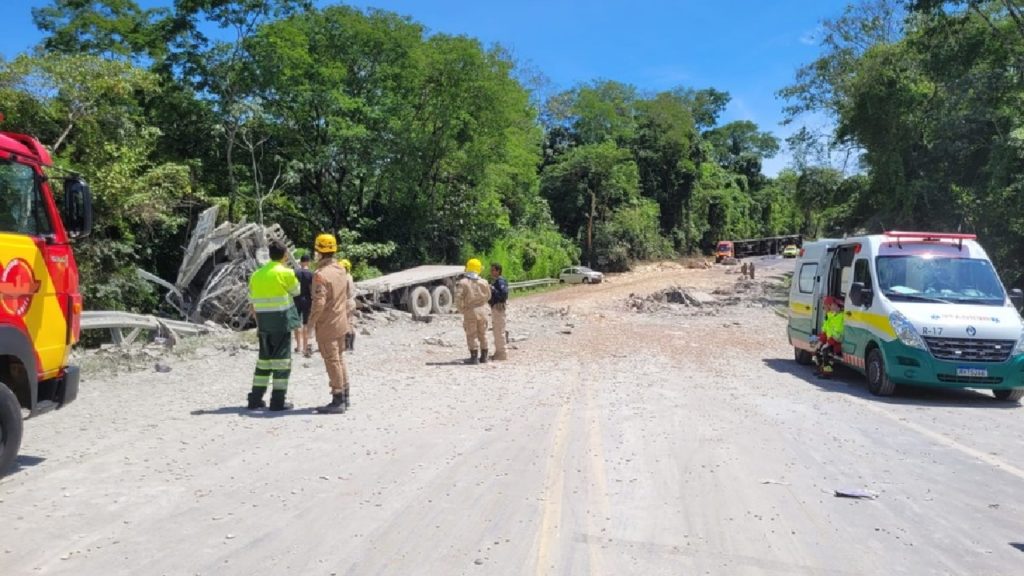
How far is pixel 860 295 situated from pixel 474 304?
611 centimetres

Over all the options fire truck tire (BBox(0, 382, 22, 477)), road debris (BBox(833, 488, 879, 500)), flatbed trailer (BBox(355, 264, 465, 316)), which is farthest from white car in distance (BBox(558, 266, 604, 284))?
fire truck tire (BBox(0, 382, 22, 477))

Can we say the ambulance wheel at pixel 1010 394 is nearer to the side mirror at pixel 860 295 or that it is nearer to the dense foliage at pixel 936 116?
the side mirror at pixel 860 295

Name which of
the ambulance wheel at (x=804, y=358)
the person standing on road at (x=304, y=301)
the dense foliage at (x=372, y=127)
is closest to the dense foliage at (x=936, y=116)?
the dense foliage at (x=372, y=127)

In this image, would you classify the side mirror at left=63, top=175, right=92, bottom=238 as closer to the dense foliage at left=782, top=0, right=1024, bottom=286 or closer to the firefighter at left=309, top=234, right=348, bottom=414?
the firefighter at left=309, top=234, right=348, bottom=414

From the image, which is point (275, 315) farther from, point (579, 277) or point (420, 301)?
point (579, 277)

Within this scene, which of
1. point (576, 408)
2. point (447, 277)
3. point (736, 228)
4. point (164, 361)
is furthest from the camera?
point (736, 228)

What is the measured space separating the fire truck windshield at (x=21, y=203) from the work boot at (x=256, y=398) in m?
3.13

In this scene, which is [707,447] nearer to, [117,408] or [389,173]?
[117,408]

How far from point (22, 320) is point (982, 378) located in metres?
10.8

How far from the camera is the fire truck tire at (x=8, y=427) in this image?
223 inches

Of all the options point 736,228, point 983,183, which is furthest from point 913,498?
point 736,228

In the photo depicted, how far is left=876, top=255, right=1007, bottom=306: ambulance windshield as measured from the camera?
36.4 feet

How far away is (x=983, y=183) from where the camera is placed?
27.4m

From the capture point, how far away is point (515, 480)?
614 cm
